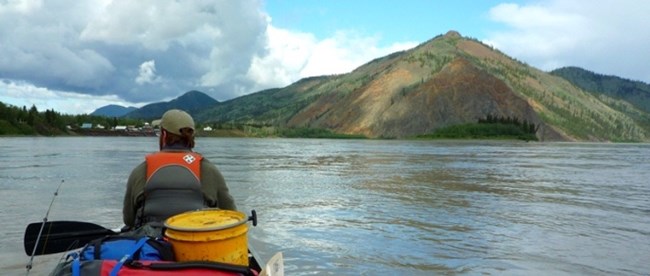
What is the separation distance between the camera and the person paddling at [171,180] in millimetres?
5910

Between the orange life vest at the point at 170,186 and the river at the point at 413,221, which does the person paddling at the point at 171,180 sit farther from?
the river at the point at 413,221

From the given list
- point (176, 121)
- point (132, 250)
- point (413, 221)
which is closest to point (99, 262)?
point (132, 250)

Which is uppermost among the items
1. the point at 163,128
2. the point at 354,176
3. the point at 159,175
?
the point at 163,128

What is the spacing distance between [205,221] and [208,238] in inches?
11.4

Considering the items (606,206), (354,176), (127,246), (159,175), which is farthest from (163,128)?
(354,176)

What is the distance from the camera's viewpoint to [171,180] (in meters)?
5.91

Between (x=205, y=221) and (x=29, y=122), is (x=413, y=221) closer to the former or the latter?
(x=205, y=221)

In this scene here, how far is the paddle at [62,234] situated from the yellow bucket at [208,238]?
1.96m

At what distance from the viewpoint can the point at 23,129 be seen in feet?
517

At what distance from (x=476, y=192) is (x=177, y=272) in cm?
2338

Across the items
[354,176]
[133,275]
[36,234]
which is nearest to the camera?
[133,275]

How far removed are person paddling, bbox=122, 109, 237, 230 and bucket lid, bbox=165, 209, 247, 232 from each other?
0.68 meters

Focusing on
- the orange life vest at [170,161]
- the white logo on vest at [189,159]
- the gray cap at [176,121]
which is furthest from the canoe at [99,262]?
the gray cap at [176,121]

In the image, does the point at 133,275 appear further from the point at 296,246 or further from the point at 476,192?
the point at 476,192
